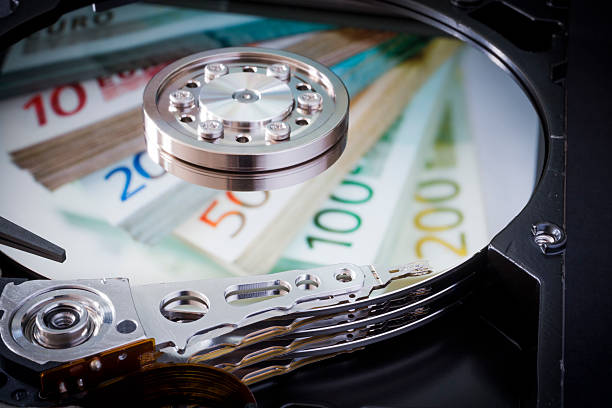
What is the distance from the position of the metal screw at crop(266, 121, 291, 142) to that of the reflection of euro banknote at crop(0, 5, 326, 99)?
462 mm

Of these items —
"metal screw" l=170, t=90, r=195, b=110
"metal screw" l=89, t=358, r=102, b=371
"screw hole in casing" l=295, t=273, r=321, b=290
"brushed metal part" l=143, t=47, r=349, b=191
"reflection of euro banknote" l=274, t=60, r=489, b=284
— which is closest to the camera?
"metal screw" l=89, t=358, r=102, b=371

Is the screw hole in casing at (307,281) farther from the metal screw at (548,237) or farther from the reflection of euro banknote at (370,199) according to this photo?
the metal screw at (548,237)

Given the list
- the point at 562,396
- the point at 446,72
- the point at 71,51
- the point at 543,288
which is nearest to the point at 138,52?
the point at 71,51

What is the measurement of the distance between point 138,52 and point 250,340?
1.03 m

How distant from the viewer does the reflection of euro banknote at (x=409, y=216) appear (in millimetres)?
1299

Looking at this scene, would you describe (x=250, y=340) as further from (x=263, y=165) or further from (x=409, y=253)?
(x=263, y=165)

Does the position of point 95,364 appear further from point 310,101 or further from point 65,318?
point 310,101

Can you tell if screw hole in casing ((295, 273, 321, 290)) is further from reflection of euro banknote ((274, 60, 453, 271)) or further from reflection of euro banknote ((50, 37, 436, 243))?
reflection of euro banknote ((50, 37, 436, 243))

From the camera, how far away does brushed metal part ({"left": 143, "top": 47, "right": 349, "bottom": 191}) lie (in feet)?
4.77

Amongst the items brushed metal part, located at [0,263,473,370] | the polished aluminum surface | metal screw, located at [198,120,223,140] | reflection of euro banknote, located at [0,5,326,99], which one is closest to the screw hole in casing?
brushed metal part, located at [0,263,473,370]

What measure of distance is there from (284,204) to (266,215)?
1.7 inches

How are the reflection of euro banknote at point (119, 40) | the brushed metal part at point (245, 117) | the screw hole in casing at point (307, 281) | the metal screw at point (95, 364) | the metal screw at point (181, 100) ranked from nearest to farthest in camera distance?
the metal screw at point (95, 364), the screw hole in casing at point (307, 281), the brushed metal part at point (245, 117), the metal screw at point (181, 100), the reflection of euro banknote at point (119, 40)

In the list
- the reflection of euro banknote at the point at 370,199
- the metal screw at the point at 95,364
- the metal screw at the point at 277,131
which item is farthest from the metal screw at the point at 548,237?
the metal screw at the point at 95,364

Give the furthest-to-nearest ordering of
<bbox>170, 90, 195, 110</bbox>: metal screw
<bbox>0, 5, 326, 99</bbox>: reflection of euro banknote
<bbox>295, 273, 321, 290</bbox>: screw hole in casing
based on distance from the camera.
A: <bbox>0, 5, 326, 99</bbox>: reflection of euro banknote
<bbox>170, 90, 195, 110</bbox>: metal screw
<bbox>295, 273, 321, 290</bbox>: screw hole in casing
